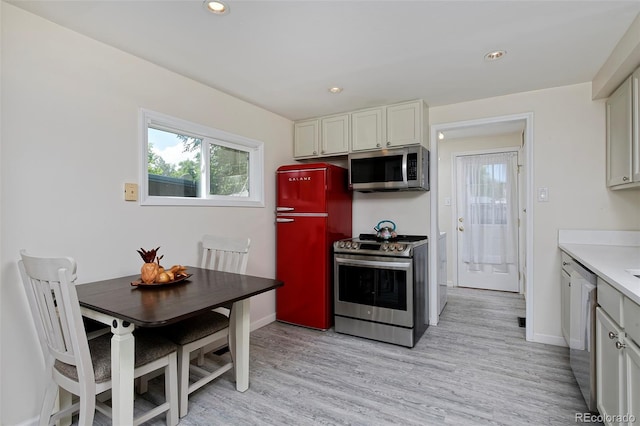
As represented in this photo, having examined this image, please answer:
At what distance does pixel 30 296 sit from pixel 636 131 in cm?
A: 370

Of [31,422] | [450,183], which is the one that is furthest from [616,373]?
[450,183]

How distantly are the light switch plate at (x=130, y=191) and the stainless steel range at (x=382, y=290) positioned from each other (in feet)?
5.83

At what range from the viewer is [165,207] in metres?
2.44

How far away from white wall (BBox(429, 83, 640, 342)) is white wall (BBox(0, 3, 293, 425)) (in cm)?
306

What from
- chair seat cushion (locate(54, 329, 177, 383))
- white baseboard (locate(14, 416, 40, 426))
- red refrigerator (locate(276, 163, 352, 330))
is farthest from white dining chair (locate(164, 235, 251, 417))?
red refrigerator (locate(276, 163, 352, 330))

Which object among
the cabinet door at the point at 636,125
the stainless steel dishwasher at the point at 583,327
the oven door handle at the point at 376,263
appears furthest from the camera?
the oven door handle at the point at 376,263

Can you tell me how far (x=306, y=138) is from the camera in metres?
3.71

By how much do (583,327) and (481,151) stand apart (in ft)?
11.1

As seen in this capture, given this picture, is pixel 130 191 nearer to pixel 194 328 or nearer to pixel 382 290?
pixel 194 328

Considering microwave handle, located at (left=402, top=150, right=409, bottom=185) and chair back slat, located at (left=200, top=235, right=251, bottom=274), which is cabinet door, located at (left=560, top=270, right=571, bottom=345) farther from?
chair back slat, located at (left=200, top=235, right=251, bottom=274)

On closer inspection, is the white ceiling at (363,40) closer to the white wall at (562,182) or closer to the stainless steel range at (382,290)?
the white wall at (562,182)

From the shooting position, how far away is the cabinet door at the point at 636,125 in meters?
2.06

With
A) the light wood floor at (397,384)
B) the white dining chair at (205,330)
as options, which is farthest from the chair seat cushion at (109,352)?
the light wood floor at (397,384)

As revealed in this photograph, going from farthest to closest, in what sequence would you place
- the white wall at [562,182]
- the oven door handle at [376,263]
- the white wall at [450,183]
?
1. the white wall at [450,183]
2. the oven door handle at [376,263]
3. the white wall at [562,182]
